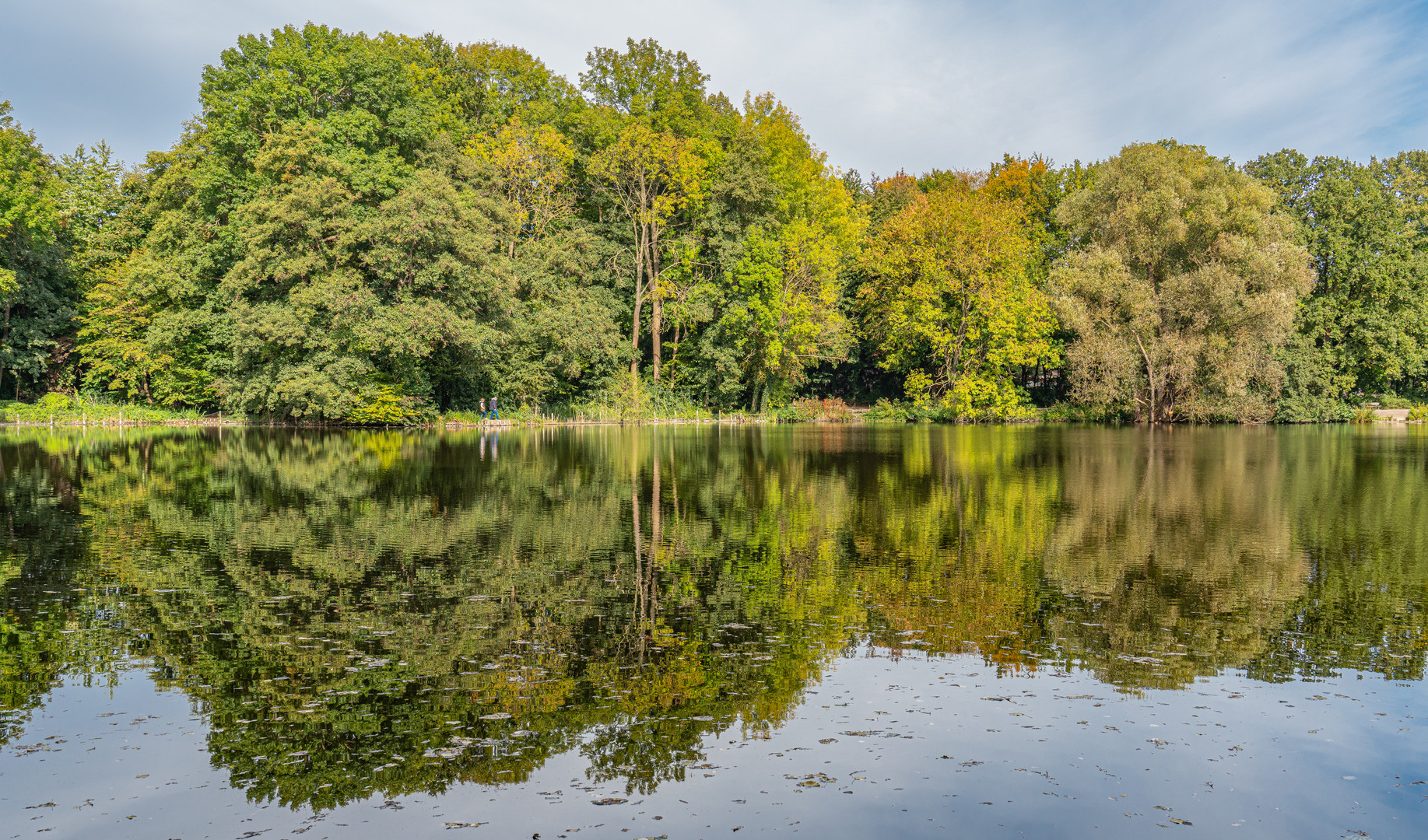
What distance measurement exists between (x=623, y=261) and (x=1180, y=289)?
34.3 m

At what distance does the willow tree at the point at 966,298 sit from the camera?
190ft

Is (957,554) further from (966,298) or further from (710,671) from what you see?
(966,298)

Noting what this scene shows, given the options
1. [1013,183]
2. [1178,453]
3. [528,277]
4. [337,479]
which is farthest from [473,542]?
[1013,183]

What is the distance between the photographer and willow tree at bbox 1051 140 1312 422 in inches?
1973

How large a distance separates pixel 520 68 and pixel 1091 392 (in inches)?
1671

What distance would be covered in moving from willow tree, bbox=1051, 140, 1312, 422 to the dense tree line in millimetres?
206

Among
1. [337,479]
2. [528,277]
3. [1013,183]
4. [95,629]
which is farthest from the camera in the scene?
[1013,183]

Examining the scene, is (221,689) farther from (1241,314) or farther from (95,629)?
(1241,314)

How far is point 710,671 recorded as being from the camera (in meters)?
6.90

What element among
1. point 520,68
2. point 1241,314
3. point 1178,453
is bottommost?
point 1178,453

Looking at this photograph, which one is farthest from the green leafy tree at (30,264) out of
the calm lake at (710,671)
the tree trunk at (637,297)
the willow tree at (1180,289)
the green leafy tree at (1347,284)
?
the green leafy tree at (1347,284)

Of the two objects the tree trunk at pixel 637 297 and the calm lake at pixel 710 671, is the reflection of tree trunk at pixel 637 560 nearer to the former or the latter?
the calm lake at pixel 710 671

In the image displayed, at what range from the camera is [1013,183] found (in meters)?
64.7

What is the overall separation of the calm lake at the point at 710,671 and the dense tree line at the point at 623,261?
100 feet
